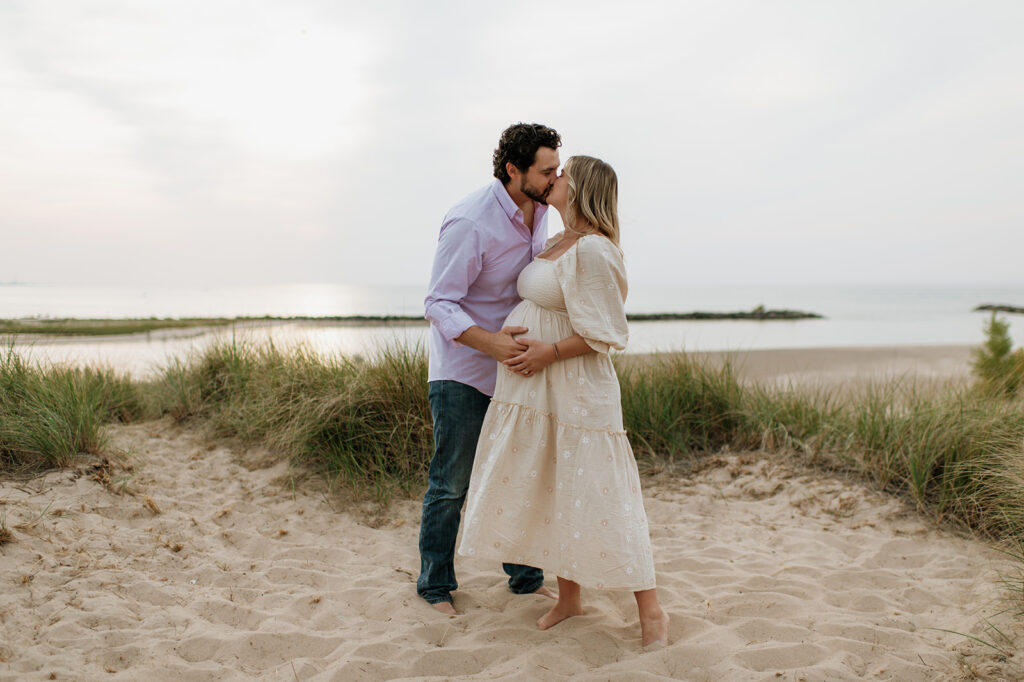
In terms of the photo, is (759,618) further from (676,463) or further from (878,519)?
(676,463)

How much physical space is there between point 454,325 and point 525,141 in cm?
87

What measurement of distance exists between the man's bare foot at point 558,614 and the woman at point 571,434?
0.38m

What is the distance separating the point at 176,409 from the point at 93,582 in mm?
3347

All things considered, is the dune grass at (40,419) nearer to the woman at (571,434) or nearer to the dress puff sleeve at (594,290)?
the woman at (571,434)

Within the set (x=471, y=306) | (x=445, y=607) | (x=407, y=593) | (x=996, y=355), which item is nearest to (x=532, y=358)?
(x=471, y=306)

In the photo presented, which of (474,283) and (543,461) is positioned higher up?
(474,283)

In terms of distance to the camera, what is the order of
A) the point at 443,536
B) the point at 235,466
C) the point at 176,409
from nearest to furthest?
the point at 443,536
the point at 235,466
the point at 176,409

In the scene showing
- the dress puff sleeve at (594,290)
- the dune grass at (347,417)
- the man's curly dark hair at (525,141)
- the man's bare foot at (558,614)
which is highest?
the man's curly dark hair at (525,141)

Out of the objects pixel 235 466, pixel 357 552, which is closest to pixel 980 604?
pixel 357 552

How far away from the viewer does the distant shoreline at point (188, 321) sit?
8072 millimetres

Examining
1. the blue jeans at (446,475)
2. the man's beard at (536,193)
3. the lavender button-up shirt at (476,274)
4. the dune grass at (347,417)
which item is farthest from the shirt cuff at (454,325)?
the dune grass at (347,417)

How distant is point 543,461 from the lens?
2873 millimetres

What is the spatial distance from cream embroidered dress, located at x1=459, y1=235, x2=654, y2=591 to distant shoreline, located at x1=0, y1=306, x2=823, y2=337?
4687 millimetres

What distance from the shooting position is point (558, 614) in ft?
10.2
